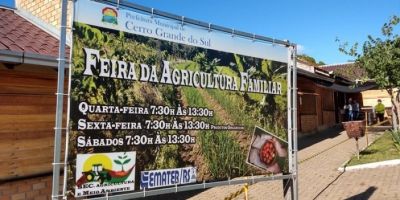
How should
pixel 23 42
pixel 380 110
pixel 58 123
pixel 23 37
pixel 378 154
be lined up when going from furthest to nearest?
pixel 380 110
pixel 378 154
pixel 23 37
pixel 23 42
pixel 58 123

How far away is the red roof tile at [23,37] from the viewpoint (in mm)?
6768

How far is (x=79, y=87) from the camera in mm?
3760

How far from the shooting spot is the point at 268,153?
568cm

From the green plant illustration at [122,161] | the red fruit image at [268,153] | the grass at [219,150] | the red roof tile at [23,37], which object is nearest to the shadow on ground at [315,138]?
the red roof tile at [23,37]

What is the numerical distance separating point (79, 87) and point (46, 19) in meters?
6.73

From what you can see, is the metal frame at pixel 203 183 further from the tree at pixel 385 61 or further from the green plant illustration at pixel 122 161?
the tree at pixel 385 61

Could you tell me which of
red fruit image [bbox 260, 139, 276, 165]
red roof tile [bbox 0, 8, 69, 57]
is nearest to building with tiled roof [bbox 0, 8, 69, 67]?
red roof tile [bbox 0, 8, 69, 57]

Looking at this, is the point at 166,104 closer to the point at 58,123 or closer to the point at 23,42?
the point at 58,123

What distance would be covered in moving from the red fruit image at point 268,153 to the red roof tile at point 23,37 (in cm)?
357

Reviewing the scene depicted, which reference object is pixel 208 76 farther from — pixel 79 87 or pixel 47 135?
pixel 47 135

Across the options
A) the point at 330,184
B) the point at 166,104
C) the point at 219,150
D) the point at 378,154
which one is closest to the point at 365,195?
the point at 330,184

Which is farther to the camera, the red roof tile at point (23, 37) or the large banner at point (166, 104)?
the red roof tile at point (23, 37)

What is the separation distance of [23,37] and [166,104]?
4255mm

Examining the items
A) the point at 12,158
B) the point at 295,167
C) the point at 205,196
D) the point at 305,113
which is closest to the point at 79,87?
the point at 295,167
